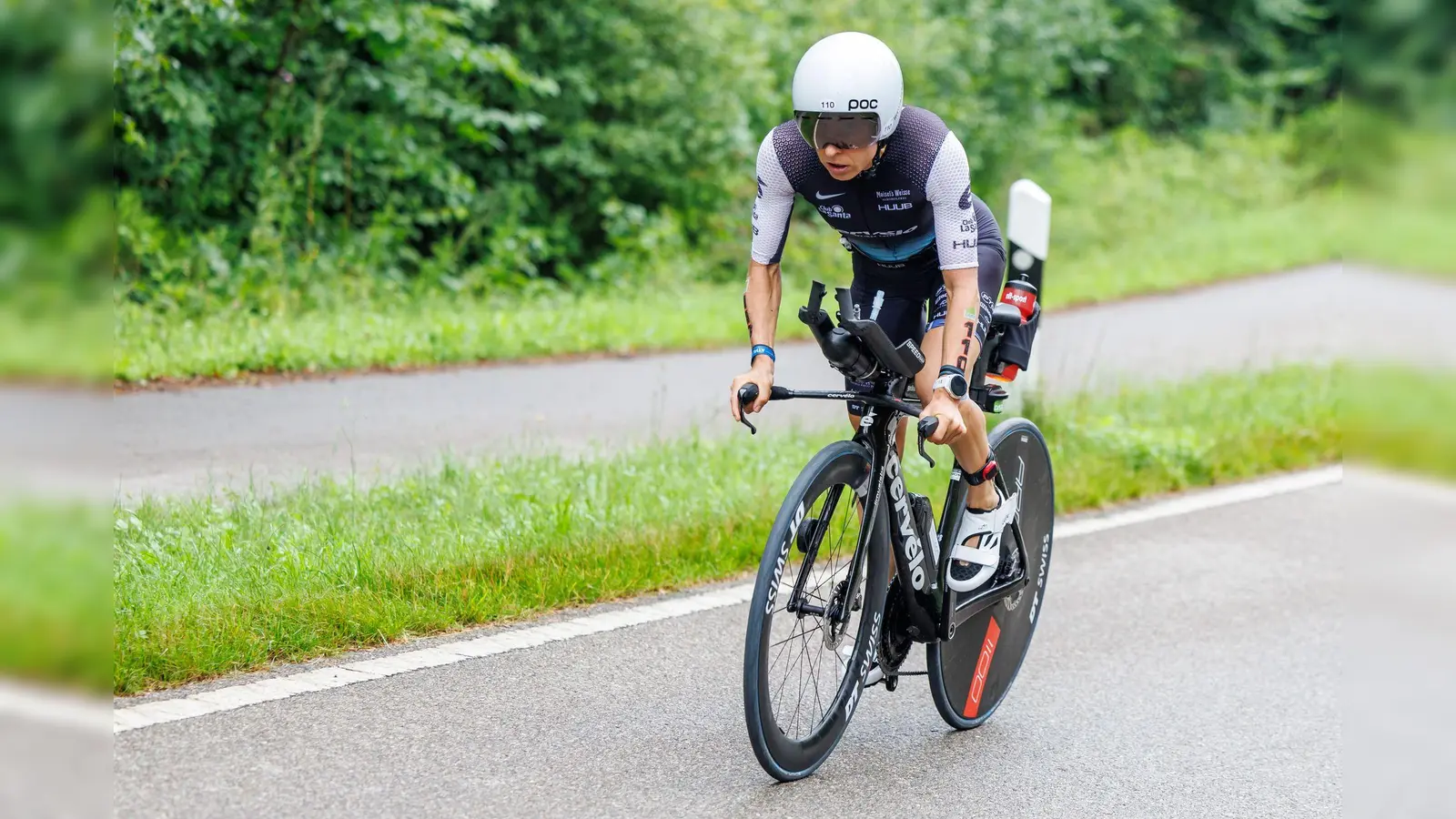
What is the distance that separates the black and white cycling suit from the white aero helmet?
190mm

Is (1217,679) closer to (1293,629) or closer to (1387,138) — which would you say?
(1293,629)

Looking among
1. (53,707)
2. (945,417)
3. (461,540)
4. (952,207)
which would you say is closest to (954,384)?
(945,417)

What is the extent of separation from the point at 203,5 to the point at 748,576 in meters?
7.00

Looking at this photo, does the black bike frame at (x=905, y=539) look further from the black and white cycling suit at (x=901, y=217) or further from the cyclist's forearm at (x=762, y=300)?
the cyclist's forearm at (x=762, y=300)

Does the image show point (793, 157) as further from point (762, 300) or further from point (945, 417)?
point (945, 417)

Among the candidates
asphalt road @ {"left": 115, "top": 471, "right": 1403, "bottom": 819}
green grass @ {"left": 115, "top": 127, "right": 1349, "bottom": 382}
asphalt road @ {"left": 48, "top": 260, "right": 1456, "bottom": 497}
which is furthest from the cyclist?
asphalt road @ {"left": 48, "top": 260, "right": 1456, "bottom": 497}

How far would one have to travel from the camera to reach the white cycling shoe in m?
4.66

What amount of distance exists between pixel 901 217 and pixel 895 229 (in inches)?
2.1

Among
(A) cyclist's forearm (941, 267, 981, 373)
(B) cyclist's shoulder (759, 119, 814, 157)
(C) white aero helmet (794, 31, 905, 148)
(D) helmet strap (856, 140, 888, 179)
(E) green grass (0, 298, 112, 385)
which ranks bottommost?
(A) cyclist's forearm (941, 267, 981, 373)

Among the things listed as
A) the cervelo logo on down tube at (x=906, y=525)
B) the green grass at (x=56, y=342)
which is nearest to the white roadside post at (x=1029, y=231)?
the cervelo logo on down tube at (x=906, y=525)

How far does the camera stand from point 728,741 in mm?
4547

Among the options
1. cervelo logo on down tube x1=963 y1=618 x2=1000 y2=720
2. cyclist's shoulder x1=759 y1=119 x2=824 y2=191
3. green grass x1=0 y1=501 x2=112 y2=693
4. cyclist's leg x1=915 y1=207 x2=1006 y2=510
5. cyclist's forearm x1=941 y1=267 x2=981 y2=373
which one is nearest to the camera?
green grass x1=0 y1=501 x2=112 y2=693

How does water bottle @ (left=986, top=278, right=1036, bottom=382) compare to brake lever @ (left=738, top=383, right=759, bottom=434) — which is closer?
brake lever @ (left=738, top=383, right=759, bottom=434)

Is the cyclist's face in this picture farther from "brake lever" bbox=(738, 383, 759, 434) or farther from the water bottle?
the water bottle
